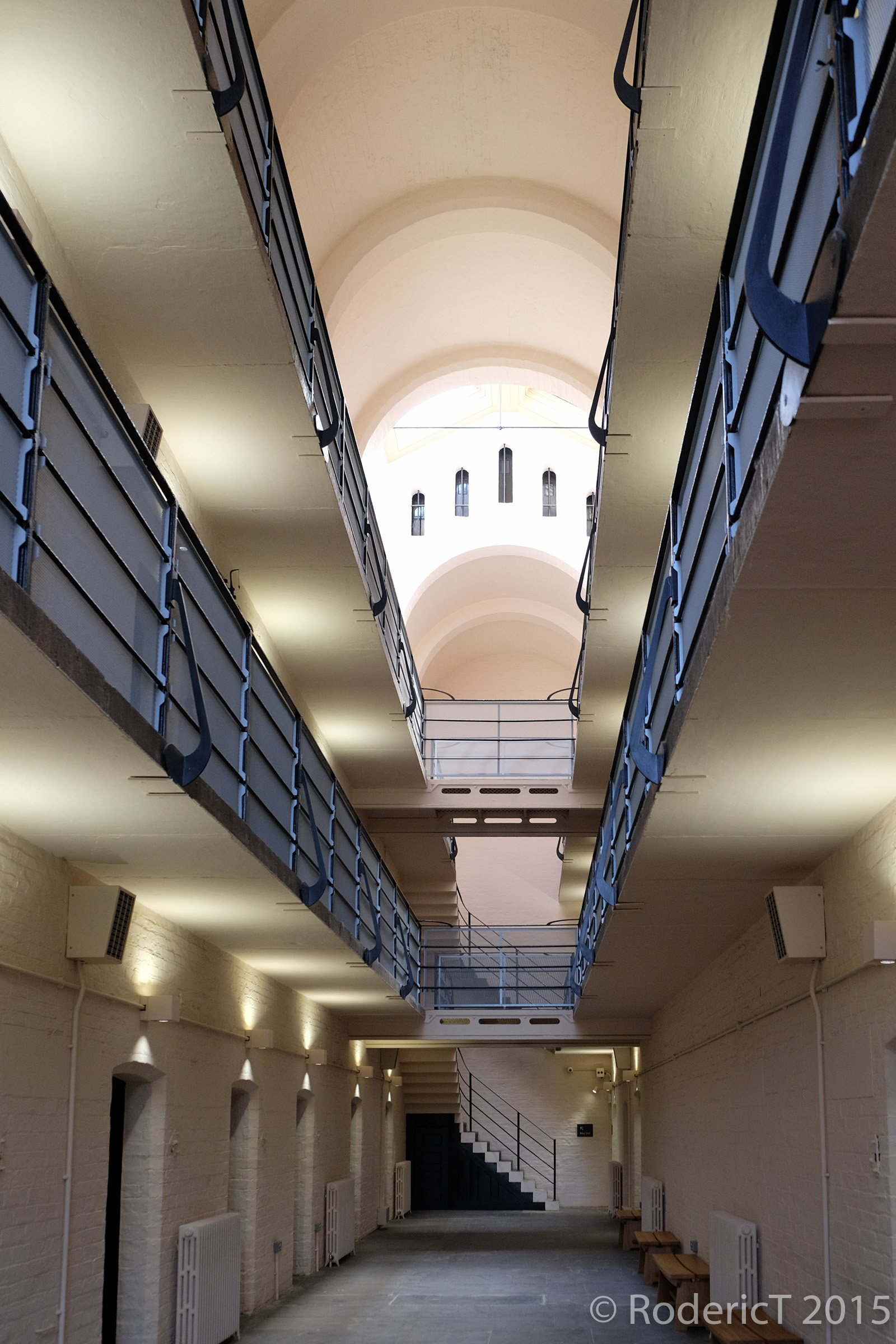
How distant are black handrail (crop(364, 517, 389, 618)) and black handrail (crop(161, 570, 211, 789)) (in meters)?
4.97

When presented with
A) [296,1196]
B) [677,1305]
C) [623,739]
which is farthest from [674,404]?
[296,1196]

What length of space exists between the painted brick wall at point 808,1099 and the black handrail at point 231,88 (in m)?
4.72

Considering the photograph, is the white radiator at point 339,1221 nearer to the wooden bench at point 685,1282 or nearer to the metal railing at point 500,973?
the metal railing at point 500,973

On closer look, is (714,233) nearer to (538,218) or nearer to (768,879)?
(768,879)

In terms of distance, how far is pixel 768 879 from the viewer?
8.22 metres

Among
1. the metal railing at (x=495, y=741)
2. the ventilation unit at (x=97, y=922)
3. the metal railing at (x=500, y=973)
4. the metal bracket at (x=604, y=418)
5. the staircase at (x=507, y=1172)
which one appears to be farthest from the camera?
the staircase at (x=507, y=1172)

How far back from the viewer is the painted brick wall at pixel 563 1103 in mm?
23531

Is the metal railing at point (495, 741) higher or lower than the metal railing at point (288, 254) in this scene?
lower

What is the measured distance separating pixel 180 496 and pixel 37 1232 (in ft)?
15.4

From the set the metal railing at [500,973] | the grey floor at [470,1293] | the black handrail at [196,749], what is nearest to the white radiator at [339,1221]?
the grey floor at [470,1293]

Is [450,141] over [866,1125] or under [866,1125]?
over

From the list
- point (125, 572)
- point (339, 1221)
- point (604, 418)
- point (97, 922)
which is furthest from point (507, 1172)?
point (125, 572)

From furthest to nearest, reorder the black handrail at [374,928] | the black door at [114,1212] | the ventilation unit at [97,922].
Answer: the black handrail at [374,928] < the black door at [114,1212] < the ventilation unit at [97,922]

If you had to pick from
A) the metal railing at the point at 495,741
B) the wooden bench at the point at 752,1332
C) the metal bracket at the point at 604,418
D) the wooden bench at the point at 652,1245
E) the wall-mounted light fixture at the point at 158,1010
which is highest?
the metal bracket at the point at 604,418
